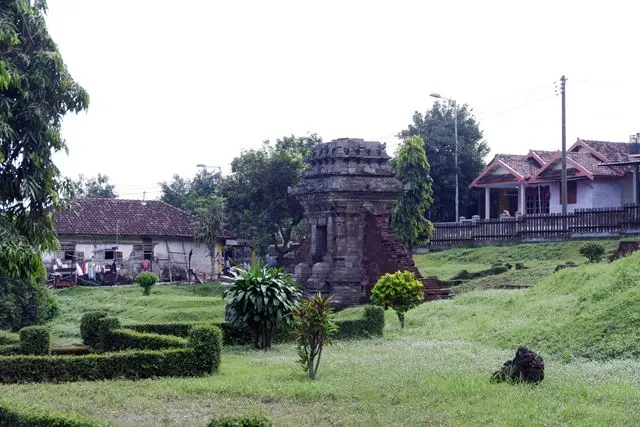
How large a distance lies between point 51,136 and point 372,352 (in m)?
8.09

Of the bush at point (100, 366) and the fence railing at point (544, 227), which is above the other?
the fence railing at point (544, 227)

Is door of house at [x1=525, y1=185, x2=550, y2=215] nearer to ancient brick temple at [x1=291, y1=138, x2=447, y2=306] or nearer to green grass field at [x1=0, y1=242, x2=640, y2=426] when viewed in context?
ancient brick temple at [x1=291, y1=138, x2=447, y2=306]

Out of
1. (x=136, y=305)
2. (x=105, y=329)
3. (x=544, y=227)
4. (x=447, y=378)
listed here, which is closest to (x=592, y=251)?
(x=544, y=227)

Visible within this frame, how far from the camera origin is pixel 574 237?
3591 cm

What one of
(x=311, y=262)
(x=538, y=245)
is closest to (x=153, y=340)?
(x=311, y=262)

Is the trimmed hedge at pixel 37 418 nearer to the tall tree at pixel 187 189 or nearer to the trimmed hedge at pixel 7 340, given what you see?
the trimmed hedge at pixel 7 340

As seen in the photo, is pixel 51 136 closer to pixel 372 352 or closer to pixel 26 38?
pixel 26 38

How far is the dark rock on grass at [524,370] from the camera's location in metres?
14.1

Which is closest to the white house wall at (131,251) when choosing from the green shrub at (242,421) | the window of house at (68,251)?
the window of house at (68,251)

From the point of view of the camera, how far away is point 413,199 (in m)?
39.9

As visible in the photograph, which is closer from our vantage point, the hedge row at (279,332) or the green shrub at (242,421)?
the green shrub at (242,421)

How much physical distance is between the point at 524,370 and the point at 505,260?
22162 millimetres

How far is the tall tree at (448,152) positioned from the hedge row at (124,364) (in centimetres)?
3656

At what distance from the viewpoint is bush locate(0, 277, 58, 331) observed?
92.2 ft
